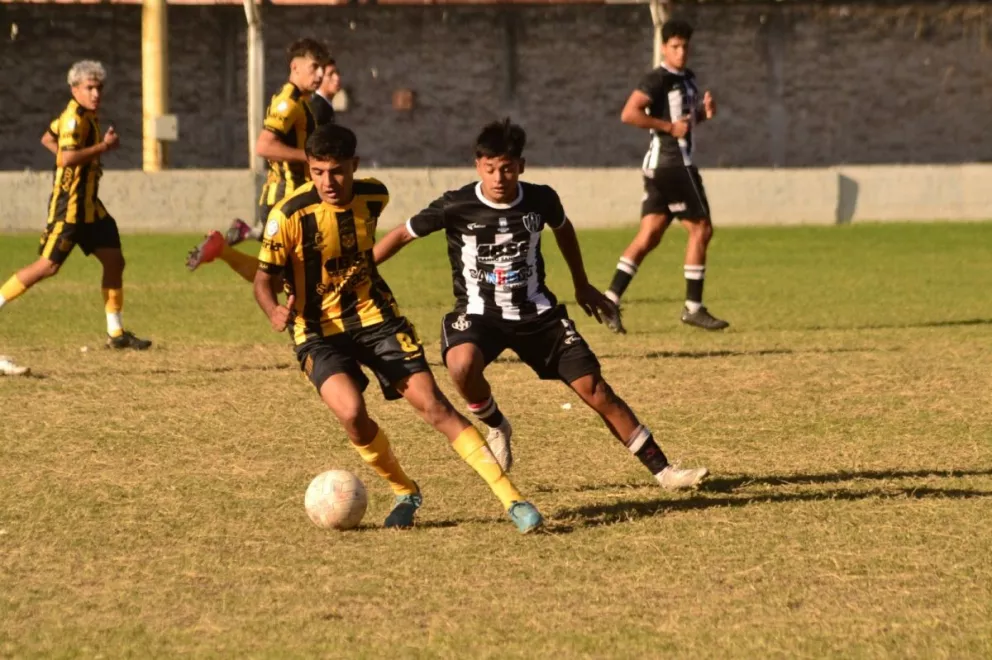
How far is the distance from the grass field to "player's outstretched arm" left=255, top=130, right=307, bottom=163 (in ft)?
4.73

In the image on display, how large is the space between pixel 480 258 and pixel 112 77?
2951cm

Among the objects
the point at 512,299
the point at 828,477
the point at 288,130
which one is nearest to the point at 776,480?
the point at 828,477

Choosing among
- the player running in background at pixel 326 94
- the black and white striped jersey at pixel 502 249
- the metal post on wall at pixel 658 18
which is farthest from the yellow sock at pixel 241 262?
the metal post on wall at pixel 658 18

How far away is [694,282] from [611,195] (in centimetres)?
1324

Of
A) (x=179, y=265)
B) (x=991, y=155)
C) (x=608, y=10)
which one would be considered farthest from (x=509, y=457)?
(x=991, y=155)

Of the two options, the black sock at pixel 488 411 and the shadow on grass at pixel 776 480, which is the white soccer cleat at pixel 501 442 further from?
the shadow on grass at pixel 776 480

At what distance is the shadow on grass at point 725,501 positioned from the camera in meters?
7.44

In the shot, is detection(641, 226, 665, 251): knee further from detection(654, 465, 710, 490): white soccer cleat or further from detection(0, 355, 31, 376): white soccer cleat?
detection(654, 465, 710, 490): white soccer cleat

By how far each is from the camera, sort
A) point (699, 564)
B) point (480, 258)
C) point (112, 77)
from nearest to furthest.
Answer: point (699, 564) → point (480, 258) → point (112, 77)

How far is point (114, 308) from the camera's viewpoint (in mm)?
13219

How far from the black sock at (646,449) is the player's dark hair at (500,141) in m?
1.30

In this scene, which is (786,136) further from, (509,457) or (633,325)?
(509,457)

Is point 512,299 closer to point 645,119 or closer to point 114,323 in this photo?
point 645,119

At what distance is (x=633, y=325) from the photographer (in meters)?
14.7
